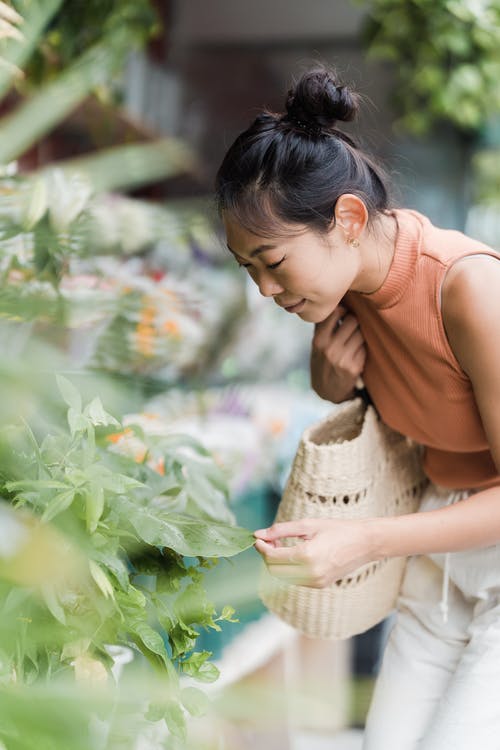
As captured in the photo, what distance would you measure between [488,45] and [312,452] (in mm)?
2520

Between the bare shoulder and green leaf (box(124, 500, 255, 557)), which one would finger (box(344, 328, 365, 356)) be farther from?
green leaf (box(124, 500, 255, 557))

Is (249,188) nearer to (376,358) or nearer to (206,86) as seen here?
(376,358)

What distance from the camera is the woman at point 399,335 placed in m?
1.15

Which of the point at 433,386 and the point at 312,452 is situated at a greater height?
the point at 433,386

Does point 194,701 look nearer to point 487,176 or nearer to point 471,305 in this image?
point 471,305

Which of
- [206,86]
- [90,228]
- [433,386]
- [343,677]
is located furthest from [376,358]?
[206,86]

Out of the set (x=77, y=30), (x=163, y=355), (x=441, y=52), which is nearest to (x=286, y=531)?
(x=163, y=355)

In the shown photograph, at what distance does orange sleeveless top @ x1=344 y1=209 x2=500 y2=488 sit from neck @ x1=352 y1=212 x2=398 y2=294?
0.04 feet

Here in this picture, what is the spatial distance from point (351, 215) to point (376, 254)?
8cm

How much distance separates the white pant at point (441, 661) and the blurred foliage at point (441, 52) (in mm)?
2264

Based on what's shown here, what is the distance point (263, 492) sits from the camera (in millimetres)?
2850

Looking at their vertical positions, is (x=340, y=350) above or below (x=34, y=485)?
below

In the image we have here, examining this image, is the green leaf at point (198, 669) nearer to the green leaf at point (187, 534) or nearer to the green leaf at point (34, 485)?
the green leaf at point (187, 534)

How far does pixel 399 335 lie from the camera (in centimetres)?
128
